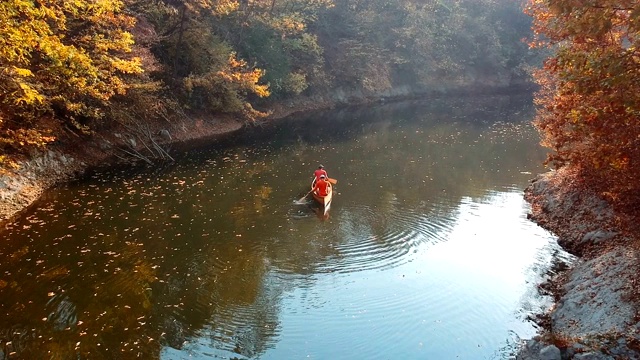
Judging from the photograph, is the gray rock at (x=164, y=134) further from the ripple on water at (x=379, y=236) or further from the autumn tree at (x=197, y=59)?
the ripple on water at (x=379, y=236)

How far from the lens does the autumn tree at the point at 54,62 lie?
12695mm

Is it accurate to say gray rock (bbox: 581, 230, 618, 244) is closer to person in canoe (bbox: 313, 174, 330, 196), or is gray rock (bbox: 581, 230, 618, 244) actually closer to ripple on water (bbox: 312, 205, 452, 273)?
ripple on water (bbox: 312, 205, 452, 273)

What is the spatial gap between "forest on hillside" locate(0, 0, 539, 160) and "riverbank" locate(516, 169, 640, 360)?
14072 mm

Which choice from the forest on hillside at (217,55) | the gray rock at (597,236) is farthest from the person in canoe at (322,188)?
the gray rock at (597,236)

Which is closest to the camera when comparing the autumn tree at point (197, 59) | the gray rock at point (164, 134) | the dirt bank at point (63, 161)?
the dirt bank at point (63, 161)

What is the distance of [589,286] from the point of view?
11391mm

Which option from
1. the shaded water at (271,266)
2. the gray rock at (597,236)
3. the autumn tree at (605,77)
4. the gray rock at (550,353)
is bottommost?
the shaded water at (271,266)

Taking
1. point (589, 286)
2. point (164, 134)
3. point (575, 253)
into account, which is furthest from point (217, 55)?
point (589, 286)

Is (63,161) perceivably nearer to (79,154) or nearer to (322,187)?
(79,154)

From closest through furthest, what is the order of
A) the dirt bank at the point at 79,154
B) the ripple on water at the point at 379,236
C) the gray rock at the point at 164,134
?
the ripple on water at the point at 379,236 → the dirt bank at the point at 79,154 → the gray rock at the point at 164,134

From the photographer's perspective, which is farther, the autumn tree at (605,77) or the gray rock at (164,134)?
the gray rock at (164,134)

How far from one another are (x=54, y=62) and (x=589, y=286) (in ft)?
57.4

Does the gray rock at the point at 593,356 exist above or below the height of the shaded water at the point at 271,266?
above

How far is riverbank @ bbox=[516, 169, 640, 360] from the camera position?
28.0 ft
